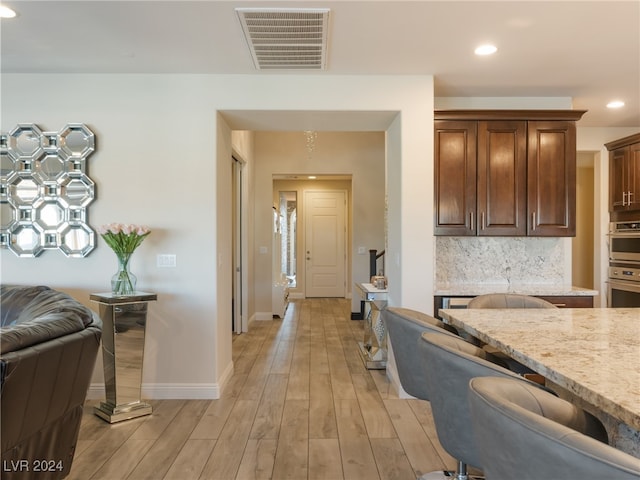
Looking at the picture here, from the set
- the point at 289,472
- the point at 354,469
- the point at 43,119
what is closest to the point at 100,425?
the point at 289,472

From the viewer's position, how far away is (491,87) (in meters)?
3.71

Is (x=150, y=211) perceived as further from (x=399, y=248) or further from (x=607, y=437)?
(x=607, y=437)

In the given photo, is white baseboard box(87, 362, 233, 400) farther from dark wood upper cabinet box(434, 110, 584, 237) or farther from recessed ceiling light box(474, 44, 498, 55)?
recessed ceiling light box(474, 44, 498, 55)

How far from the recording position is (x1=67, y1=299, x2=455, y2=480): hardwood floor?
91.7 inches

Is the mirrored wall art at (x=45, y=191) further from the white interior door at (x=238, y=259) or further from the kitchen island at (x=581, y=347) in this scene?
the kitchen island at (x=581, y=347)

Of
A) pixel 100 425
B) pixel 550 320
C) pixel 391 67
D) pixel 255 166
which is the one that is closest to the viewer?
pixel 550 320

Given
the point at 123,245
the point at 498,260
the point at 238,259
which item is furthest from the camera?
the point at 238,259

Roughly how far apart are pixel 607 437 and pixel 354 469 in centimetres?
141

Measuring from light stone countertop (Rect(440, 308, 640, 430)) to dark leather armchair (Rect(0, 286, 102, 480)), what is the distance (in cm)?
183

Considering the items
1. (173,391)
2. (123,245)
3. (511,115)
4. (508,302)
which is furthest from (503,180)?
(173,391)

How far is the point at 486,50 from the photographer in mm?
2932

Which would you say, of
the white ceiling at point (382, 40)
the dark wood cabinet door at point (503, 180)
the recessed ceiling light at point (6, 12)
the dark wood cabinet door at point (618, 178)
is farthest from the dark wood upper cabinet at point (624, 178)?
the recessed ceiling light at point (6, 12)

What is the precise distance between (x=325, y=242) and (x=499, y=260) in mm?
5464

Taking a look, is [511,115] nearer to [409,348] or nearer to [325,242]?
[409,348]
